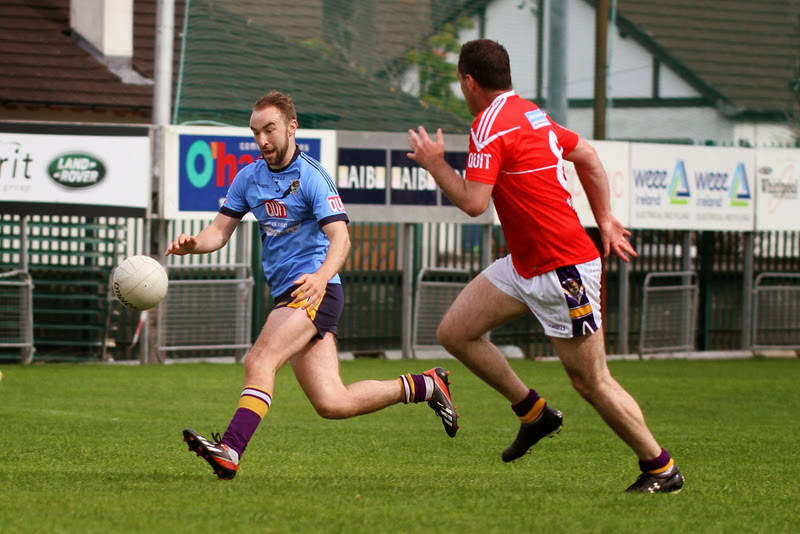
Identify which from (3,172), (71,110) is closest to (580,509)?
(3,172)

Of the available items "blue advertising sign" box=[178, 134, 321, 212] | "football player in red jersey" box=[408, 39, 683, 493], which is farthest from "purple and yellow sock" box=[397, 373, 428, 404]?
"blue advertising sign" box=[178, 134, 321, 212]

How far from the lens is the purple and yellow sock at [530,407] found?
22.8 ft

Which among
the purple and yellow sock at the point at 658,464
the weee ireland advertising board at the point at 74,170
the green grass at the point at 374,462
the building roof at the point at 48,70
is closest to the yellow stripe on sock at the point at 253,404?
the green grass at the point at 374,462

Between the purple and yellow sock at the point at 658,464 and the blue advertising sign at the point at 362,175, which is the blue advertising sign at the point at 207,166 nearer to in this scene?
the blue advertising sign at the point at 362,175

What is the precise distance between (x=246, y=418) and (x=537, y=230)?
1813 millimetres

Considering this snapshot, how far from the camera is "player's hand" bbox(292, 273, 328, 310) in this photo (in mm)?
6305

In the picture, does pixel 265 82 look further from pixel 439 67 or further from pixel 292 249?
pixel 292 249

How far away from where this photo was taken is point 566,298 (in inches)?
248

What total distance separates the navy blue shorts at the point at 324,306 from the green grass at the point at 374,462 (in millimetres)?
869

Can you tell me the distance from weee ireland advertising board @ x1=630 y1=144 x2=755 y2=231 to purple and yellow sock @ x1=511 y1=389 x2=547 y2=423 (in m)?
10.8

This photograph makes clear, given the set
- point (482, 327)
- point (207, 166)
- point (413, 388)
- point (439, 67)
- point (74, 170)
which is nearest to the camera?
point (482, 327)

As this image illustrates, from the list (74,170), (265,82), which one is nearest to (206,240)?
(74,170)

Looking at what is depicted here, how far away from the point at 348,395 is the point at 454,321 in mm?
735

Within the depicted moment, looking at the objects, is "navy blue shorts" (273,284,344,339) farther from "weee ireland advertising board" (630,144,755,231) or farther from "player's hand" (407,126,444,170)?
"weee ireland advertising board" (630,144,755,231)
